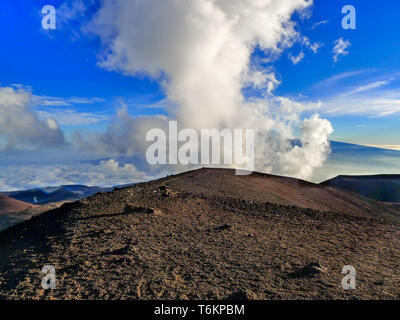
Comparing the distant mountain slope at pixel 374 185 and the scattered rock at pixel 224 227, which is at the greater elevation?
the distant mountain slope at pixel 374 185

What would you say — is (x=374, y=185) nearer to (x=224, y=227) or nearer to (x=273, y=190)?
(x=273, y=190)

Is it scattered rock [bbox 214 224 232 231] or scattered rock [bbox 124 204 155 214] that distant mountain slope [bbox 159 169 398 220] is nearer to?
scattered rock [bbox 124 204 155 214]

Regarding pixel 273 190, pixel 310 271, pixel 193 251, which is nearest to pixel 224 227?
pixel 193 251

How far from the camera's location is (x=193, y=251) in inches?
332

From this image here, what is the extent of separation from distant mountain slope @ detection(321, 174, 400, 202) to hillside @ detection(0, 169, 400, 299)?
4465 cm

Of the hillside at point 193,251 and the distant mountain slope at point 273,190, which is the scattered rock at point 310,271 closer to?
the hillside at point 193,251

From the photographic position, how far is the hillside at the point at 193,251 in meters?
6.27

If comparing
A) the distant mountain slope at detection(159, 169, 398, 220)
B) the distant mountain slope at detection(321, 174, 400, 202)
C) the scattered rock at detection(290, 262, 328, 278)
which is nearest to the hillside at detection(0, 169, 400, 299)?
A: the scattered rock at detection(290, 262, 328, 278)

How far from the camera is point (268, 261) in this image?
7832 mm

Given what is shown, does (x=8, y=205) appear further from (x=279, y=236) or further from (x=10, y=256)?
(x=279, y=236)

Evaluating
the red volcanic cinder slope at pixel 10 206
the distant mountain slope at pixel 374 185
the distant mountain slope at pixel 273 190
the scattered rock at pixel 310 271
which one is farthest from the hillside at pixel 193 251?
the red volcanic cinder slope at pixel 10 206

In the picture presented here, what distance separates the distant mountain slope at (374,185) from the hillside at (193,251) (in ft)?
146

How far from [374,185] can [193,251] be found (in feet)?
201
